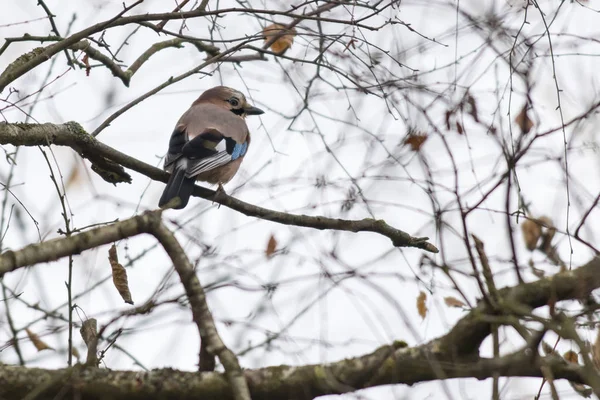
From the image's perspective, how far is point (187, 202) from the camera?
6078 mm

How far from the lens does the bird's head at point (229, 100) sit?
8578 millimetres

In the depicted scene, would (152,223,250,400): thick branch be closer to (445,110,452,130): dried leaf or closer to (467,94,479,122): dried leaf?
(467,94,479,122): dried leaf

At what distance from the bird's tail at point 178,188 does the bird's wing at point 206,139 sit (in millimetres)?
67

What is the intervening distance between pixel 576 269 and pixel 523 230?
2402mm

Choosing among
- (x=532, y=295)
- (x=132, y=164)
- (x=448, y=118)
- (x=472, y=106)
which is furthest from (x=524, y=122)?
(x=132, y=164)

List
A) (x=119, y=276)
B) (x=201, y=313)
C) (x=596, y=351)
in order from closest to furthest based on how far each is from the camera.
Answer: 1. (x=201, y=313)
2. (x=596, y=351)
3. (x=119, y=276)

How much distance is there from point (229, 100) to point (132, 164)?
11.2ft

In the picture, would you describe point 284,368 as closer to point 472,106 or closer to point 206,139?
point 472,106

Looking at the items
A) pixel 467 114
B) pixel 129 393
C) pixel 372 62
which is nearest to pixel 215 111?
pixel 372 62

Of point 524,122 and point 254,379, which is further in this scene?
point 254,379

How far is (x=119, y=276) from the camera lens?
4270 mm

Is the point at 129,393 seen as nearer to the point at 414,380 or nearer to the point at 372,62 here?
the point at 414,380

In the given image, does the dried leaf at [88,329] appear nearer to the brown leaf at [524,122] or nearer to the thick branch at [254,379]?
the thick branch at [254,379]

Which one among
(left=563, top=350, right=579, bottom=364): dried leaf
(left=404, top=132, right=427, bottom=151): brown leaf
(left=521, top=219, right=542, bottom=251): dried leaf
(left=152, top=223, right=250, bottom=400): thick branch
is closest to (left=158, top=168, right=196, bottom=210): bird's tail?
(left=404, top=132, right=427, bottom=151): brown leaf
